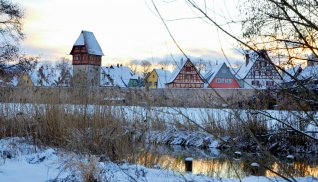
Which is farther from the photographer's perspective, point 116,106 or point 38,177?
point 116,106

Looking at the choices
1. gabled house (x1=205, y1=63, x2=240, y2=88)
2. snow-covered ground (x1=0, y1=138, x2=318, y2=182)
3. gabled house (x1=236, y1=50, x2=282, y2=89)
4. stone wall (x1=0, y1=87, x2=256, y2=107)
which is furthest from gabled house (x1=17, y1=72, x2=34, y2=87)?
gabled house (x1=205, y1=63, x2=240, y2=88)

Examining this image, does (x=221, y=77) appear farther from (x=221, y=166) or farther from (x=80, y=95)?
(x=80, y=95)

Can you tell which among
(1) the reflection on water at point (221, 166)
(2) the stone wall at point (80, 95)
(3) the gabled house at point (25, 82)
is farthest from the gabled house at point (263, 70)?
(3) the gabled house at point (25, 82)

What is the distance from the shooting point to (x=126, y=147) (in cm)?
585

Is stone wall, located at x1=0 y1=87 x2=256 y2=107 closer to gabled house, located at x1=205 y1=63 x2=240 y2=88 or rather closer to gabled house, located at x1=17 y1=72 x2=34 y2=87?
gabled house, located at x1=17 y1=72 x2=34 y2=87

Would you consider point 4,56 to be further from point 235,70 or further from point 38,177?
point 235,70

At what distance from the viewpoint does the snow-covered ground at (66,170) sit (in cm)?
386

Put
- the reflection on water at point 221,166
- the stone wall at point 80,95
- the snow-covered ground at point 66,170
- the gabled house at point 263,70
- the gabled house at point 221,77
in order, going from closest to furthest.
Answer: the gabled house at point 263,70, the snow-covered ground at point 66,170, the reflection on water at point 221,166, the stone wall at point 80,95, the gabled house at point 221,77

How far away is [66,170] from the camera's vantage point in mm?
4270

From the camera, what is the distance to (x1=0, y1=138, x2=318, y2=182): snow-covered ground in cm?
386

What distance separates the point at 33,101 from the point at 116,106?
1753 mm

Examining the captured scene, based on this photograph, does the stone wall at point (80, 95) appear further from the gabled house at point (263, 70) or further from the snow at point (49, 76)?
the gabled house at point (263, 70)

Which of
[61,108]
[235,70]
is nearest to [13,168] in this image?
[61,108]

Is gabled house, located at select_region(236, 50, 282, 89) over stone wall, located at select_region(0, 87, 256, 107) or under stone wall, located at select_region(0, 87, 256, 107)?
over
